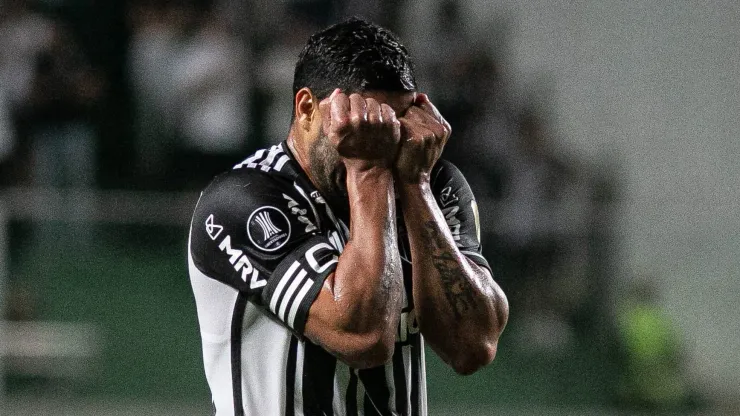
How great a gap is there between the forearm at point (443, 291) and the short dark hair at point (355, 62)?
241mm

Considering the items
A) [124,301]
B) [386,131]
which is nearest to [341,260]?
[386,131]

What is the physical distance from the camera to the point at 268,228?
2592 mm

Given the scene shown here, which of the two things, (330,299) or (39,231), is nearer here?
(330,299)

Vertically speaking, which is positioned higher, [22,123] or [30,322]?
[22,123]

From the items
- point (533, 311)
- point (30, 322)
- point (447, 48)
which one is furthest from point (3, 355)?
point (447, 48)

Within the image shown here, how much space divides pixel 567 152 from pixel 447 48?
1.25 m

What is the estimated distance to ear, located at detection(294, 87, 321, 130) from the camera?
8.64 feet

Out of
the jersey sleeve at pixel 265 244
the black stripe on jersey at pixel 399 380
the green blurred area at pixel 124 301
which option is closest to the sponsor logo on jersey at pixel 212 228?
the jersey sleeve at pixel 265 244

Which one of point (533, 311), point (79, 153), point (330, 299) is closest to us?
point (330, 299)

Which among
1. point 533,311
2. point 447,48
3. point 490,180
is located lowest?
point 533,311

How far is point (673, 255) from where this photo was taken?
828cm

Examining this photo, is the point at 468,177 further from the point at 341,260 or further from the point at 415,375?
the point at 341,260

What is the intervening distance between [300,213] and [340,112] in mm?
269

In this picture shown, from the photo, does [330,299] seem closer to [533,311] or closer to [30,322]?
[30,322]
